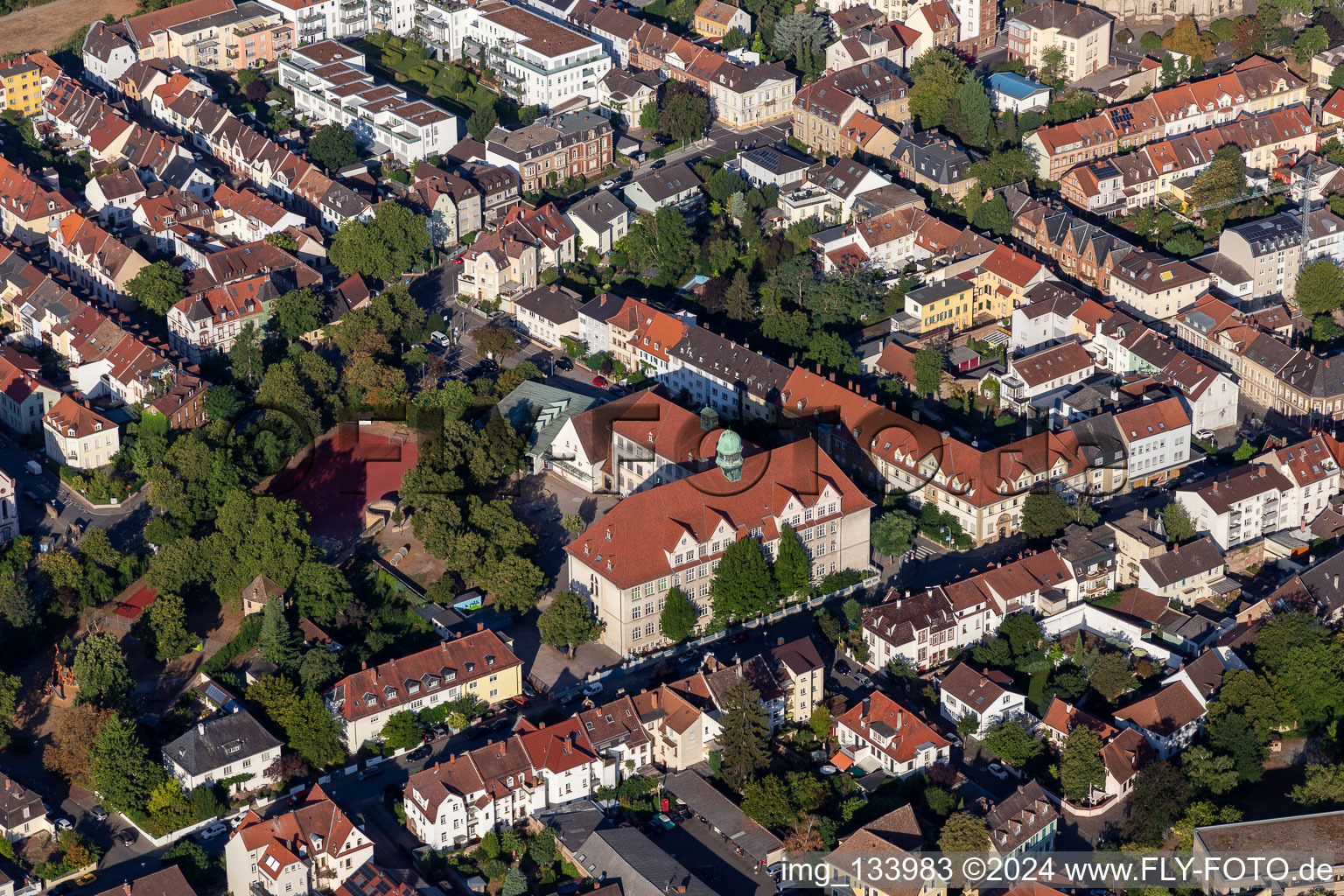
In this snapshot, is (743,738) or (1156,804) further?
(743,738)

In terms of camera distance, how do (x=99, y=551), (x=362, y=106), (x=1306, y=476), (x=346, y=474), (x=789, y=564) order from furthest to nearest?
(x=362, y=106)
(x=346, y=474)
(x=1306, y=476)
(x=99, y=551)
(x=789, y=564)

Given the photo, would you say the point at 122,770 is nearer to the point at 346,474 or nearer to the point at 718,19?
the point at 346,474

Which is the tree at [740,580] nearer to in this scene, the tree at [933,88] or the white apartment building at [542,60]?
the tree at [933,88]

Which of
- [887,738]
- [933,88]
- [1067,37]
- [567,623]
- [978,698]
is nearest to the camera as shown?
[887,738]

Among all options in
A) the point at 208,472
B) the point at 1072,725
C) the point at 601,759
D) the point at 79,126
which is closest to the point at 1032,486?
the point at 1072,725

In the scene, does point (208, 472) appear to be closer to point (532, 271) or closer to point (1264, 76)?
point (532, 271)

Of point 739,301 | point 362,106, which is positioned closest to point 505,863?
point 739,301

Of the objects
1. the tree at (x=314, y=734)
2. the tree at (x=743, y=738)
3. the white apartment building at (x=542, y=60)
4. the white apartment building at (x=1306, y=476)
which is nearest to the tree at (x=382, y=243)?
the white apartment building at (x=542, y=60)
